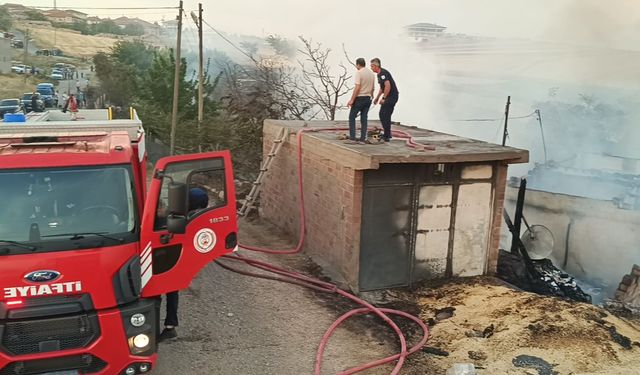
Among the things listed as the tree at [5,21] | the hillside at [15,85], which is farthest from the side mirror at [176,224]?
the tree at [5,21]

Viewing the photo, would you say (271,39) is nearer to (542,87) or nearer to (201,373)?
(542,87)

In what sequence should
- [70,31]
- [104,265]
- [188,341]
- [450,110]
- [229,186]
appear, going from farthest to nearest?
1. [70,31]
2. [450,110]
3. [188,341]
4. [229,186]
5. [104,265]

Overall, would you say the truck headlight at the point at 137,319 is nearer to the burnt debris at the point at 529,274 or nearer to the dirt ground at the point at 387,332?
the dirt ground at the point at 387,332

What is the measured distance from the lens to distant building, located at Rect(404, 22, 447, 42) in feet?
172

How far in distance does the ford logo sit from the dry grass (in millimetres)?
68958

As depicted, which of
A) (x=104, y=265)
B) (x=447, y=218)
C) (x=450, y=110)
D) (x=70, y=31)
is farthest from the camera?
(x=70, y=31)

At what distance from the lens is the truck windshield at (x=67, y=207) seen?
470 centimetres

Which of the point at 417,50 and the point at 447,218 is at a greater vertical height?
the point at 417,50

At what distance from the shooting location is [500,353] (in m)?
7.04

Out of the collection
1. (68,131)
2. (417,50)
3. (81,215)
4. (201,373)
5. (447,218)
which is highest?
(417,50)

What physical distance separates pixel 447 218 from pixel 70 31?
3499 inches

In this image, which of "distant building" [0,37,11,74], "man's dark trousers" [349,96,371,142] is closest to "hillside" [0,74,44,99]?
"distant building" [0,37,11,74]

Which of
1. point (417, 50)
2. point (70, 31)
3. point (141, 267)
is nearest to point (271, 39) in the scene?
point (417, 50)

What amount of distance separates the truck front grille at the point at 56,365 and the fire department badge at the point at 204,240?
1300 mm
